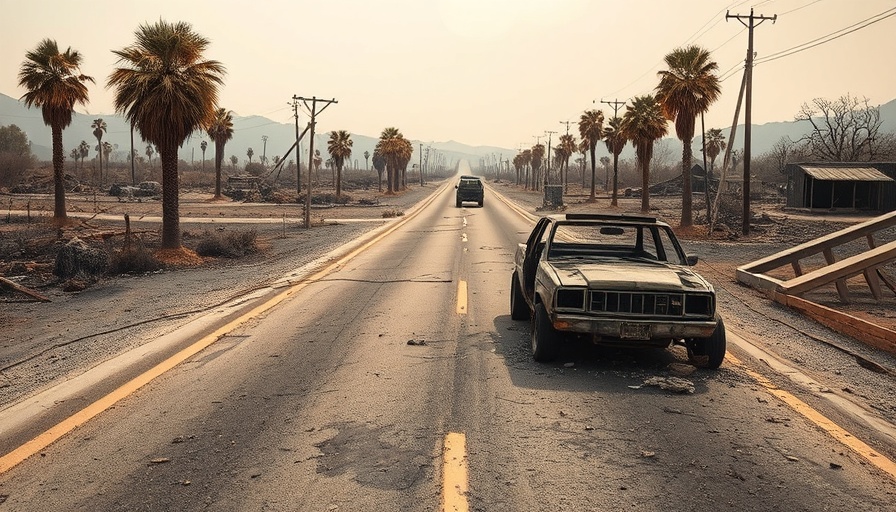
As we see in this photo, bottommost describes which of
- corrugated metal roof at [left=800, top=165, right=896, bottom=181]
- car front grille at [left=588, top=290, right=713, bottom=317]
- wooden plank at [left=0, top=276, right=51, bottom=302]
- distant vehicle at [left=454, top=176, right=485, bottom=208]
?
wooden plank at [left=0, top=276, right=51, bottom=302]

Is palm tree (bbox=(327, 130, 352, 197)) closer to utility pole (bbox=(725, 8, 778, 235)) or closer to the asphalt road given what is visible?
utility pole (bbox=(725, 8, 778, 235))

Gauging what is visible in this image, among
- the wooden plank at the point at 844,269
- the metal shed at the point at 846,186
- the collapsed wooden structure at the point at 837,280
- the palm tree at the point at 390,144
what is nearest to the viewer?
the collapsed wooden structure at the point at 837,280

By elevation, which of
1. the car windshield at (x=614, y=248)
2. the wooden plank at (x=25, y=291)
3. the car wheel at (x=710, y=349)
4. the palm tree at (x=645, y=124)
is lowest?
the wooden plank at (x=25, y=291)

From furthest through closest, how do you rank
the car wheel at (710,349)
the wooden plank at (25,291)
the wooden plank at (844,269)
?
1. the wooden plank at (25,291)
2. the wooden plank at (844,269)
3. the car wheel at (710,349)

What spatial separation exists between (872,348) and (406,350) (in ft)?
19.7

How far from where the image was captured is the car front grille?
679 centimetres

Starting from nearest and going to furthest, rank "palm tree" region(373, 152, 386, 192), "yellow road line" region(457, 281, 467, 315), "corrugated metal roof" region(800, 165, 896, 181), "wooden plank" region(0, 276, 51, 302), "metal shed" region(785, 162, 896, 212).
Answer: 1. "yellow road line" region(457, 281, 467, 315)
2. "wooden plank" region(0, 276, 51, 302)
3. "corrugated metal roof" region(800, 165, 896, 181)
4. "metal shed" region(785, 162, 896, 212)
5. "palm tree" region(373, 152, 386, 192)

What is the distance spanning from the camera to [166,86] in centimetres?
1970

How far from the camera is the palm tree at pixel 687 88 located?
3094cm

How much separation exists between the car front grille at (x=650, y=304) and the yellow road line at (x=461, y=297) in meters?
3.92

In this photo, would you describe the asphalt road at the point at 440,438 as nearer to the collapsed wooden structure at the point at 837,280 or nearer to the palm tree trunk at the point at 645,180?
the collapsed wooden structure at the point at 837,280

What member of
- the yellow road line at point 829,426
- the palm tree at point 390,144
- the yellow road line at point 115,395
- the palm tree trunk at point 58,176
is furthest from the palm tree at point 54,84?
the palm tree at point 390,144

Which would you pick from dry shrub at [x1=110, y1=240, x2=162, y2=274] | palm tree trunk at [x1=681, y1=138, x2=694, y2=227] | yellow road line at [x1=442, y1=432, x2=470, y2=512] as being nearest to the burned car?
yellow road line at [x1=442, y1=432, x2=470, y2=512]

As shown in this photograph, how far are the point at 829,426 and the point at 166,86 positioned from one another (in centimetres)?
1940
